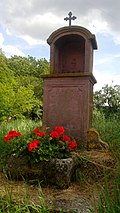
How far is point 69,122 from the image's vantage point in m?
4.39

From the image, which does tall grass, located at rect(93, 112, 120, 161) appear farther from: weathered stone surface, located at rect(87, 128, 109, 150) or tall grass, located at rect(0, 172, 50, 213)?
tall grass, located at rect(0, 172, 50, 213)

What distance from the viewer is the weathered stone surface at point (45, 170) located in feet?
11.0

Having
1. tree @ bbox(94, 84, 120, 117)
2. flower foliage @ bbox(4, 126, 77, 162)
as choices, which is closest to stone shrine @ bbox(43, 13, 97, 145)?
flower foliage @ bbox(4, 126, 77, 162)

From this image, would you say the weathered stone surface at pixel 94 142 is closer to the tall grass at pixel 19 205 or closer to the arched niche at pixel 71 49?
the arched niche at pixel 71 49

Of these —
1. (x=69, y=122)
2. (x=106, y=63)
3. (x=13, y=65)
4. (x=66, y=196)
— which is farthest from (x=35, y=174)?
(x=13, y=65)

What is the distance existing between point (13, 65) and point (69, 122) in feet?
52.7

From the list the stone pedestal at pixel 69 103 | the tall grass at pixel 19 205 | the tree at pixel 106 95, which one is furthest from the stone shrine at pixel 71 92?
the tree at pixel 106 95

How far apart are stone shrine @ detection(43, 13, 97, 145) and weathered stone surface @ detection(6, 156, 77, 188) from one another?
2.98 feet

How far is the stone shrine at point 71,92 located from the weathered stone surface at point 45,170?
908 millimetres

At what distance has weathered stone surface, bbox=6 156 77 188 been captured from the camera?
3.35m

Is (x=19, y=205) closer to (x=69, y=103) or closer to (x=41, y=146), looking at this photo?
(x=41, y=146)

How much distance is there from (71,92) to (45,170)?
4.84 ft

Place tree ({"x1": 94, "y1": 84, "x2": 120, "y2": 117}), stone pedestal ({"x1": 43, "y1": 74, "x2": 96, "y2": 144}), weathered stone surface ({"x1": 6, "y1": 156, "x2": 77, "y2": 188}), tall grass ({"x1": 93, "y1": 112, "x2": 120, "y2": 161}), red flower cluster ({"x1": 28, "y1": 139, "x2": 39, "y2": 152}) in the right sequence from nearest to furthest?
1. weathered stone surface ({"x1": 6, "y1": 156, "x2": 77, "y2": 188})
2. red flower cluster ({"x1": 28, "y1": 139, "x2": 39, "y2": 152})
3. tall grass ({"x1": 93, "y1": 112, "x2": 120, "y2": 161})
4. stone pedestal ({"x1": 43, "y1": 74, "x2": 96, "y2": 144})
5. tree ({"x1": 94, "y1": 84, "x2": 120, "y2": 117})

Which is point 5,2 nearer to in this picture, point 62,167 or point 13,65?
point 62,167
